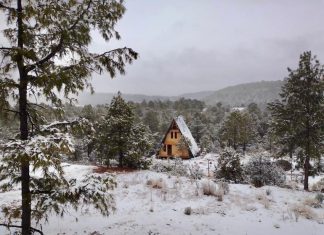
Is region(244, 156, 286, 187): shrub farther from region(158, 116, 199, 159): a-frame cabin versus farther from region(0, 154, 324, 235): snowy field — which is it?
region(158, 116, 199, 159): a-frame cabin

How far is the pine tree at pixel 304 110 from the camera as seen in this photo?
1988 centimetres

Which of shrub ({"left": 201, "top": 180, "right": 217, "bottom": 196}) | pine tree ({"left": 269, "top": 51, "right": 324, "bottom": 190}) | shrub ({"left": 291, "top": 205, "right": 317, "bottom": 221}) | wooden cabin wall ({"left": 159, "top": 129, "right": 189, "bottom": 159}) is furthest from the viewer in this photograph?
wooden cabin wall ({"left": 159, "top": 129, "right": 189, "bottom": 159})

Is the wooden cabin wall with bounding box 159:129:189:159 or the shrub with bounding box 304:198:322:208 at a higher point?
the wooden cabin wall with bounding box 159:129:189:159

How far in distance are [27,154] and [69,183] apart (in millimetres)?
1779

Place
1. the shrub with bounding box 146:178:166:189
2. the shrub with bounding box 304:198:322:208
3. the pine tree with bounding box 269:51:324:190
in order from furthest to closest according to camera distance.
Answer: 1. the pine tree with bounding box 269:51:324:190
2. the shrub with bounding box 146:178:166:189
3. the shrub with bounding box 304:198:322:208

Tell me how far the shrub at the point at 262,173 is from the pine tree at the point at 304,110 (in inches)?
73.4

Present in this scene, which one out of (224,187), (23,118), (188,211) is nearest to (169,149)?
(224,187)

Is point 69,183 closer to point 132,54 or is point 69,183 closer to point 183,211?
point 132,54

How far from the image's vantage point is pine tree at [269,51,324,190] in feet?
65.2

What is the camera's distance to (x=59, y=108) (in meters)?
7.10

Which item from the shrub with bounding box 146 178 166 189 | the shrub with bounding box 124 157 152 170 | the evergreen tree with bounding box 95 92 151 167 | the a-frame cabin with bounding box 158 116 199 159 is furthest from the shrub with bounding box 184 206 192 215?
the a-frame cabin with bounding box 158 116 199 159

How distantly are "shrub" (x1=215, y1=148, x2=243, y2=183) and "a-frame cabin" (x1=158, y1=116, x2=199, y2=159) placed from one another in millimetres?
21682

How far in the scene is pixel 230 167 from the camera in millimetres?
20297

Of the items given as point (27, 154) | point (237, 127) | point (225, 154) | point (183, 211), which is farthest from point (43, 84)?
point (237, 127)
